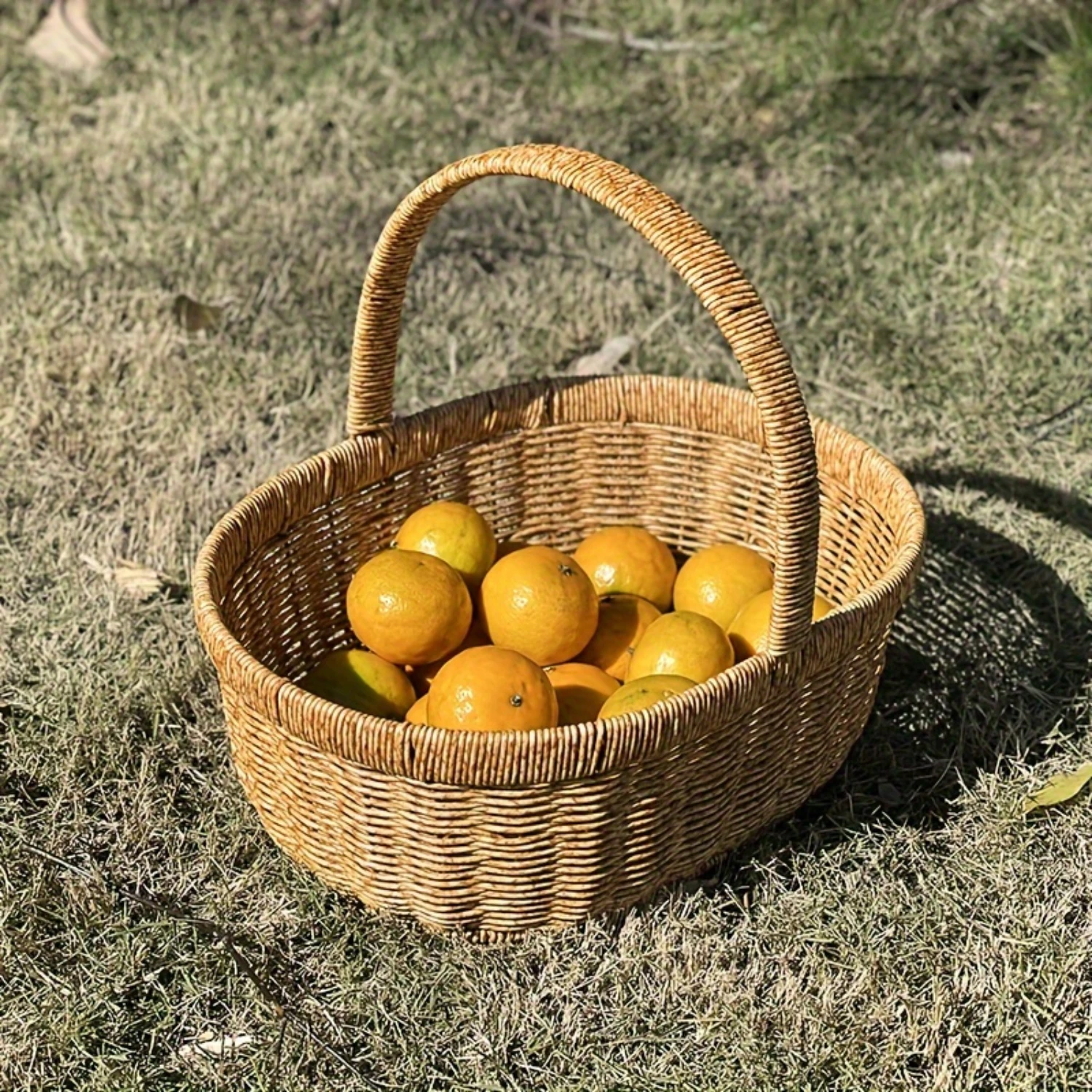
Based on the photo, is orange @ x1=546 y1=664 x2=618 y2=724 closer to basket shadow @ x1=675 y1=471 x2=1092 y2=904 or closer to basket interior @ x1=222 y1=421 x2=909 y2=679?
basket shadow @ x1=675 y1=471 x2=1092 y2=904

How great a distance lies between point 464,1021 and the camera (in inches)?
69.5

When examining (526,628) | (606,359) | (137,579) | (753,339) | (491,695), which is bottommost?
(137,579)

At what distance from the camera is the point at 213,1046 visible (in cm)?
175

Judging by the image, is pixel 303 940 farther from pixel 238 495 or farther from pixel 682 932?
pixel 238 495

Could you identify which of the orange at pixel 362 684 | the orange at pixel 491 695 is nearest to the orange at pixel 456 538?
the orange at pixel 362 684

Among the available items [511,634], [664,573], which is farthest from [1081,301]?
[511,634]

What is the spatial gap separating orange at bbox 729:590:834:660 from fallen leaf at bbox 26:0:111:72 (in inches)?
122

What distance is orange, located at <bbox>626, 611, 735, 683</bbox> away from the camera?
190 centimetres

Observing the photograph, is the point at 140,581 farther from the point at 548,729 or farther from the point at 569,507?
the point at 548,729

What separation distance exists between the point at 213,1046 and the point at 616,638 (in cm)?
A: 78

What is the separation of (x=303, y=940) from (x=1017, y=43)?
3.19 metres

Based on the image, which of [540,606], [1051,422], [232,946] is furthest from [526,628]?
[1051,422]

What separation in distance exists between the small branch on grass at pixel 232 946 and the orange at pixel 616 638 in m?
0.63

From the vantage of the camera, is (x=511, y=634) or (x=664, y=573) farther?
(x=664, y=573)
